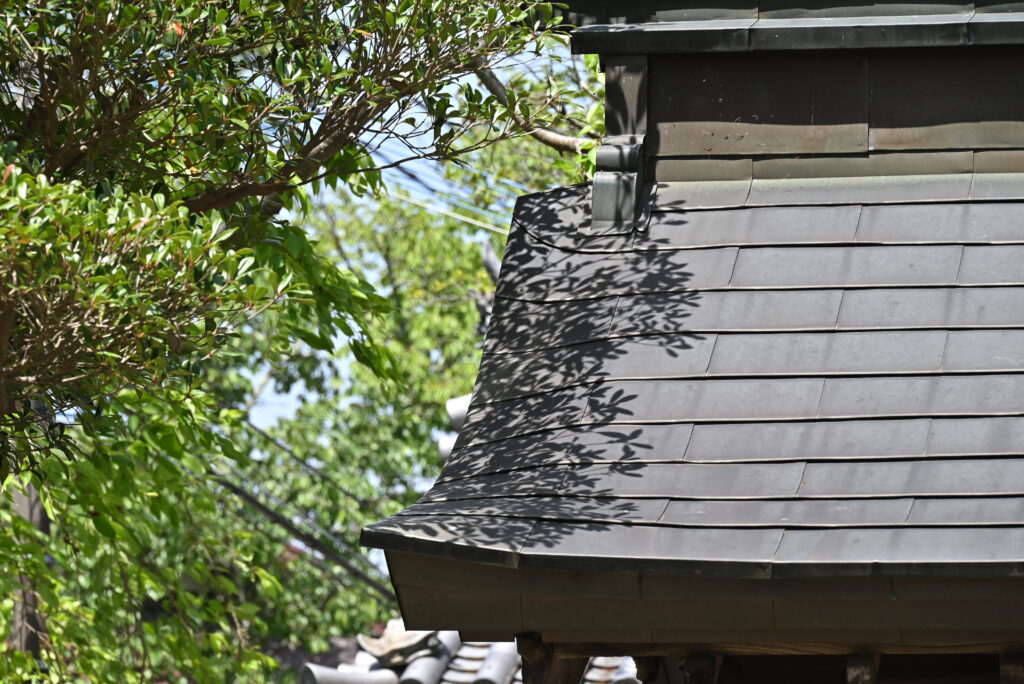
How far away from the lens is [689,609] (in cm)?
355

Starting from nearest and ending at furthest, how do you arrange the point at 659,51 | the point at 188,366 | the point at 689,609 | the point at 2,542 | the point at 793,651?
the point at 689,609
the point at 793,651
the point at 188,366
the point at 659,51
the point at 2,542

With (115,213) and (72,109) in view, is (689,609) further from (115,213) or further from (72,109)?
(72,109)

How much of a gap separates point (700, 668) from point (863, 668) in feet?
1.57

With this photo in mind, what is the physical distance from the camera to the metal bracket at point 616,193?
15.7 ft

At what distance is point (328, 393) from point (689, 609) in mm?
16114

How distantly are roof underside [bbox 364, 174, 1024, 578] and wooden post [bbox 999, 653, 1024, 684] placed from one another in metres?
0.47

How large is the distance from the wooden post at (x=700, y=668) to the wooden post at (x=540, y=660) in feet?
1.04

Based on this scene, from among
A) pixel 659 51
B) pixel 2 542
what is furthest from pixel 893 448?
pixel 2 542

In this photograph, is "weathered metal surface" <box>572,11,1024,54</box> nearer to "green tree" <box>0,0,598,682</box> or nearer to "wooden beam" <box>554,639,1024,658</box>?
"green tree" <box>0,0,598,682</box>

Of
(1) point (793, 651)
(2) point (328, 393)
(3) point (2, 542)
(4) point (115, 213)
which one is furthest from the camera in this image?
(2) point (328, 393)

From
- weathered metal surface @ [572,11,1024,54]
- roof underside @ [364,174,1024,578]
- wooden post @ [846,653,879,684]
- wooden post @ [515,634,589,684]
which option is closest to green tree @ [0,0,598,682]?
weathered metal surface @ [572,11,1024,54]

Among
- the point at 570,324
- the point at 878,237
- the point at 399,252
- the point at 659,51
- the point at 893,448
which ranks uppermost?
the point at 399,252

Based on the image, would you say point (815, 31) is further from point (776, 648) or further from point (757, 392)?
point (776, 648)

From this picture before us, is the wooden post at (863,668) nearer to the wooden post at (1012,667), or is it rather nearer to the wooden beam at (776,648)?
the wooden beam at (776,648)
